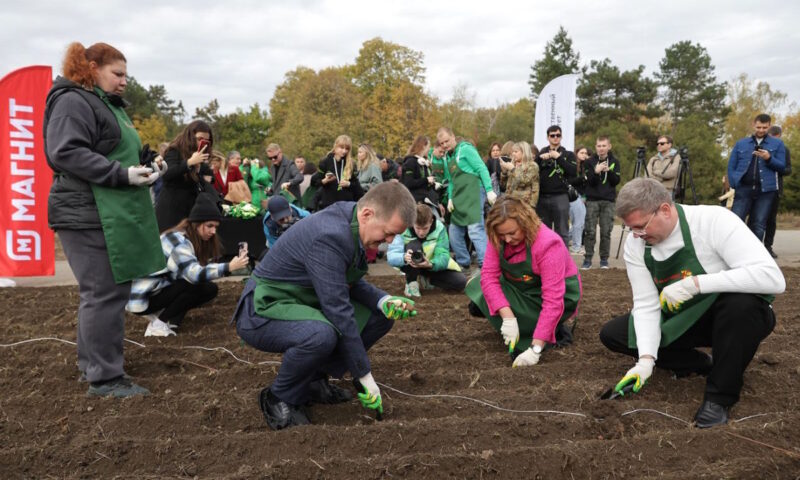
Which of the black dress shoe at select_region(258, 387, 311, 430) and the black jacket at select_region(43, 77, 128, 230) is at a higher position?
the black jacket at select_region(43, 77, 128, 230)

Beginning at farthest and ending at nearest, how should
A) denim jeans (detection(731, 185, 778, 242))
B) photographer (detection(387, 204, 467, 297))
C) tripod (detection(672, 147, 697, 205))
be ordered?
1. tripod (detection(672, 147, 697, 205))
2. denim jeans (detection(731, 185, 778, 242))
3. photographer (detection(387, 204, 467, 297))

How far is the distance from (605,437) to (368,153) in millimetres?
5850

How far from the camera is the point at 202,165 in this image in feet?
16.7

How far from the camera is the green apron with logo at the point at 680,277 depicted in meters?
2.80

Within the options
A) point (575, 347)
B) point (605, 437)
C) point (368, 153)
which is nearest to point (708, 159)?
point (368, 153)

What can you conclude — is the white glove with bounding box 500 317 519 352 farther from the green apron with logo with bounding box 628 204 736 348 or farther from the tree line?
the tree line

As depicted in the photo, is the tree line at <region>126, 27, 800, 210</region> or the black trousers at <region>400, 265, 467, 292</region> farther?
the tree line at <region>126, 27, 800, 210</region>

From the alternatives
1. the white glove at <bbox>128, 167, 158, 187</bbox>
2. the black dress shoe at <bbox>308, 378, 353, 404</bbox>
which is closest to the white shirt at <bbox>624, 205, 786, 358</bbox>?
the black dress shoe at <bbox>308, 378, 353, 404</bbox>

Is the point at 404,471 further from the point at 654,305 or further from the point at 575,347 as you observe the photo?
the point at 575,347

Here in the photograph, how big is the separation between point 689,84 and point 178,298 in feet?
118

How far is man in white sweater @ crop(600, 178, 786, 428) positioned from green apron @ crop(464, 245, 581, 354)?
28.1 inches

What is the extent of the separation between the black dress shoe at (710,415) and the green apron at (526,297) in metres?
1.14

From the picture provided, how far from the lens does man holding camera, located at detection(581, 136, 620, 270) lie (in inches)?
282

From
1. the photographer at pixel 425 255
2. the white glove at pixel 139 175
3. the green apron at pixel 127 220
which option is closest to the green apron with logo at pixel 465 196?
the photographer at pixel 425 255
